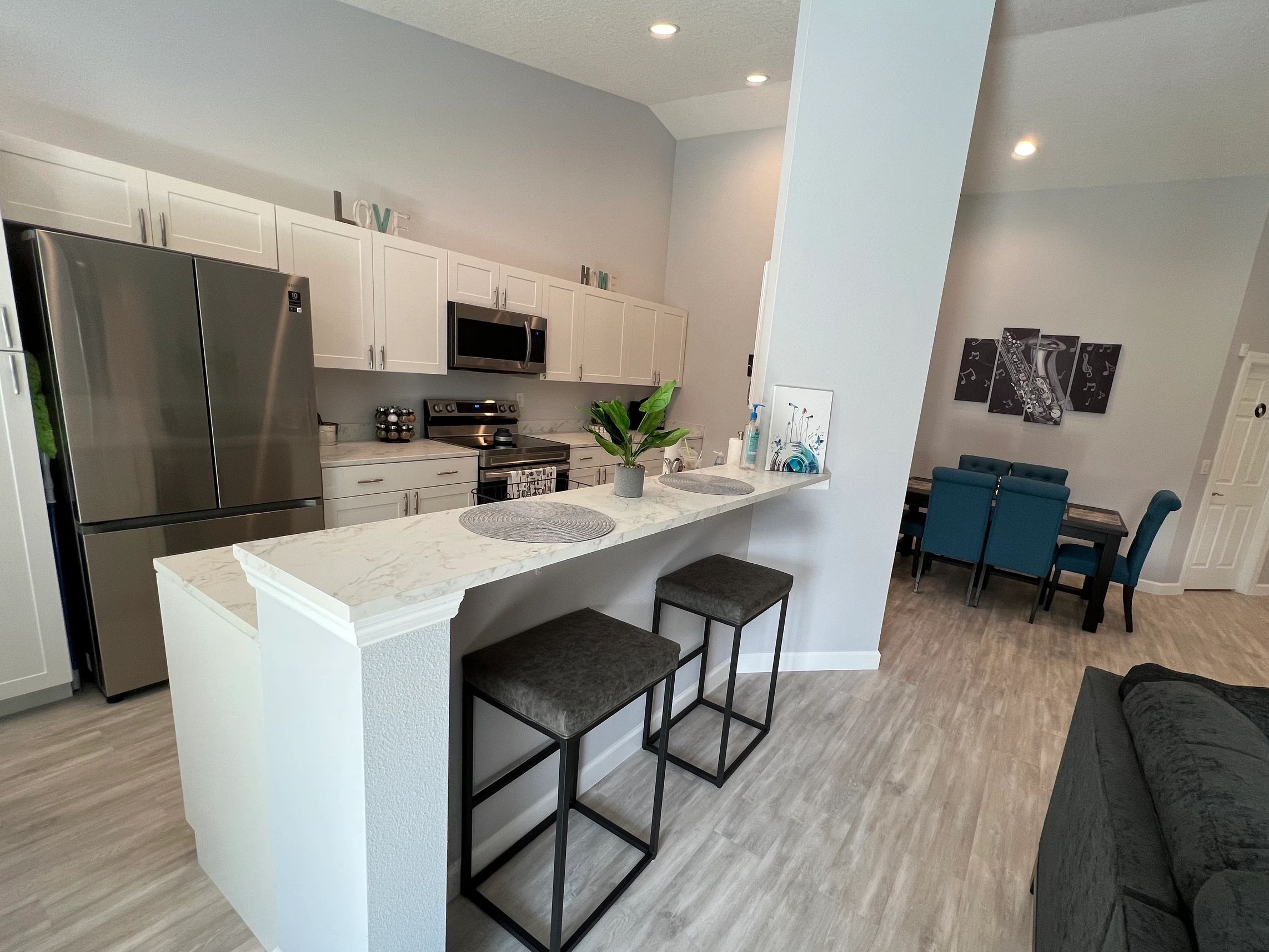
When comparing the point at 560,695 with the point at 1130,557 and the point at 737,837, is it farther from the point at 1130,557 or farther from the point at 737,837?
the point at 1130,557

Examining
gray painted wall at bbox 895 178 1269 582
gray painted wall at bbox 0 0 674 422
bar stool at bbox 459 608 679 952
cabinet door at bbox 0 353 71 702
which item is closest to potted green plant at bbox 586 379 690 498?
bar stool at bbox 459 608 679 952

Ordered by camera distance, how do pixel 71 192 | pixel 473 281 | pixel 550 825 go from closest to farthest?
pixel 550 825, pixel 71 192, pixel 473 281

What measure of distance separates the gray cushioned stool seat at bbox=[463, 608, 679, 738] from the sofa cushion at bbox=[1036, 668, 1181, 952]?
0.94 meters

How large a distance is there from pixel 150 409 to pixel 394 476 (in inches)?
45.5

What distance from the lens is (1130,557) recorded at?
380cm

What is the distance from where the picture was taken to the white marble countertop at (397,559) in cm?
87

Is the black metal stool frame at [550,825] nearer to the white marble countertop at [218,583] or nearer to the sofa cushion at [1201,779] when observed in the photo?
the white marble countertop at [218,583]

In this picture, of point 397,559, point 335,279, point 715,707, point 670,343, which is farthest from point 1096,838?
point 670,343

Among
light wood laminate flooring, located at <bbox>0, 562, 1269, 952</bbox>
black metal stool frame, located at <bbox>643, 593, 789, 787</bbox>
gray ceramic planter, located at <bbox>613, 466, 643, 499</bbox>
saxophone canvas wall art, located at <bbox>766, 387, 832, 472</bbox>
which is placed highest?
saxophone canvas wall art, located at <bbox>766, 387, 832, 472</bbox>

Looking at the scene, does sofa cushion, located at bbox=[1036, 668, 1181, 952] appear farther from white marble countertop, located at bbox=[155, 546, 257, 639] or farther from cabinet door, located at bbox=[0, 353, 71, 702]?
cabinet door, located at bbox=[0, 353, 71, 702]

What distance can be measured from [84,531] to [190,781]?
1.25 meters

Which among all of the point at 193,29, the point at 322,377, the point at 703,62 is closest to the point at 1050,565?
the point at 703,62

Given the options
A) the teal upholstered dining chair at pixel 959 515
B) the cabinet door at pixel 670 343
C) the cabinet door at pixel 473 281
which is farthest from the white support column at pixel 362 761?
the cabinet door at pixel 670 343

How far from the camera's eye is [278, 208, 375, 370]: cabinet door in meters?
2.81
